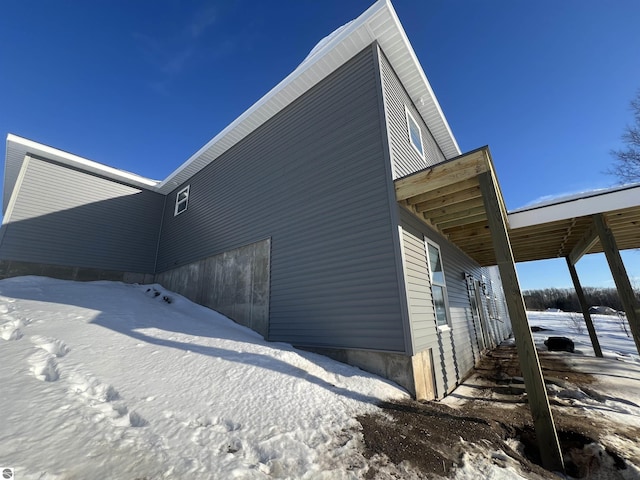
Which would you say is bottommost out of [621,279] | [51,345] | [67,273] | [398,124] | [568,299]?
[51,345]

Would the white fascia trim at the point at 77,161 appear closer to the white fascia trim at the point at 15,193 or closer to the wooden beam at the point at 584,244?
the white fascia trim at the point at 15,193

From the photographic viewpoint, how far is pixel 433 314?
17.8 ft

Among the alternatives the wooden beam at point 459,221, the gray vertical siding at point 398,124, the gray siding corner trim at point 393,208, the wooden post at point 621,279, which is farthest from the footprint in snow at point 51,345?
the wooden post at point 621,279

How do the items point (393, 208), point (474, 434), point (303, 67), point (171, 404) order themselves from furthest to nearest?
→ 1. point (303, 67)
2. point (393, 208)
3. point (474, 434)
4. point (171, 404)

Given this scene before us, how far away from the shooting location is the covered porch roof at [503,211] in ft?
14.4

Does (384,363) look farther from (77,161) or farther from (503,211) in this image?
(77,161)

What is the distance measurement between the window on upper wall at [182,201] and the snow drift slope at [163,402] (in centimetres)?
643

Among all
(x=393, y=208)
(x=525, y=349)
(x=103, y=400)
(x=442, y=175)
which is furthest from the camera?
(x=393, y=208)

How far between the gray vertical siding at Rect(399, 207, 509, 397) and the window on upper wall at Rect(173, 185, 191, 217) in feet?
31.2

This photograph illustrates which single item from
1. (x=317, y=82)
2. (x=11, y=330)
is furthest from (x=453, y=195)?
(x=11, y=330)

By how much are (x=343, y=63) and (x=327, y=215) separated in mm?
3877

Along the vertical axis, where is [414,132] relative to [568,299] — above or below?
above

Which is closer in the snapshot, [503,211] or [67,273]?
[503,211]

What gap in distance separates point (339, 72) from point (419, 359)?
664 centimetres
